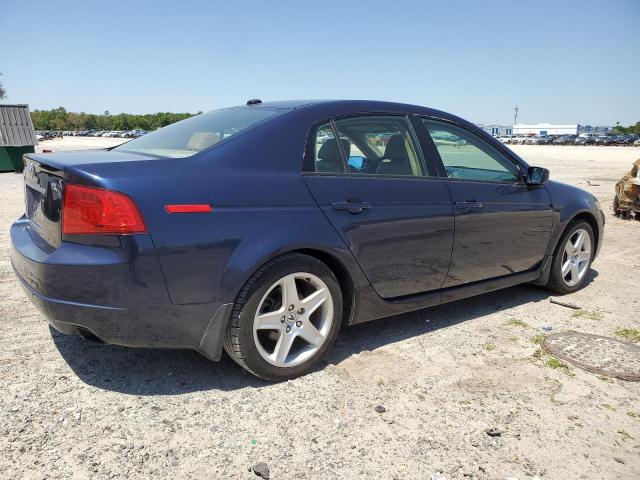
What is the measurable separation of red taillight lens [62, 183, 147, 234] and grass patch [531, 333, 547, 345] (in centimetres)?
284

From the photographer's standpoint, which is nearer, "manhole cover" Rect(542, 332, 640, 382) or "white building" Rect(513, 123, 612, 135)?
"manhole cover" Rect(542, 332, 640, 382)

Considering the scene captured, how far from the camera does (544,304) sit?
15.3ft

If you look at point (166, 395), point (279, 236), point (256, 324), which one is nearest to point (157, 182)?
point (279, 236)

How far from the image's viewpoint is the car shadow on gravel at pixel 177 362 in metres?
3.00

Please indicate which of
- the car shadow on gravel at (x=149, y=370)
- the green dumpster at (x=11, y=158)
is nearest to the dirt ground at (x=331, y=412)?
the car shadow on gravel at (x=149, y=370)

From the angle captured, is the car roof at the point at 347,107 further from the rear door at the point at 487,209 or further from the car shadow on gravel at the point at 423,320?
the car shadow on gravel at the point at 423,320

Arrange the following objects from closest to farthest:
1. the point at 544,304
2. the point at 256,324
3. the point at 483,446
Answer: the point at 483,446, the point at 256,324, the point at 544,304

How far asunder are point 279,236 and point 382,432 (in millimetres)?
1137

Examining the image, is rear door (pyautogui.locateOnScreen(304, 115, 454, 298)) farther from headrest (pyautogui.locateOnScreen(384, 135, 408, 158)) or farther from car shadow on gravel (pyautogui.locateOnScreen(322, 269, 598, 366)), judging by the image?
car shadow on gravel (pyautogui.locateOnScreen(322, 269, 598, 366))

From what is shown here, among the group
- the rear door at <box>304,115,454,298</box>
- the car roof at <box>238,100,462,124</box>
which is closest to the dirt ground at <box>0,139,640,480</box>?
the rear door at <box>304,115,454,298</box>

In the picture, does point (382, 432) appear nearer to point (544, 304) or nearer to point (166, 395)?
point (166, 395)

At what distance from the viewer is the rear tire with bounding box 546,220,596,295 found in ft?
15.5

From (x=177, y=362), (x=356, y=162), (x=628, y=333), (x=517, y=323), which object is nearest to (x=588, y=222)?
(x=628, y=333)

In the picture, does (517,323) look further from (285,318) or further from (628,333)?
(285,318)
